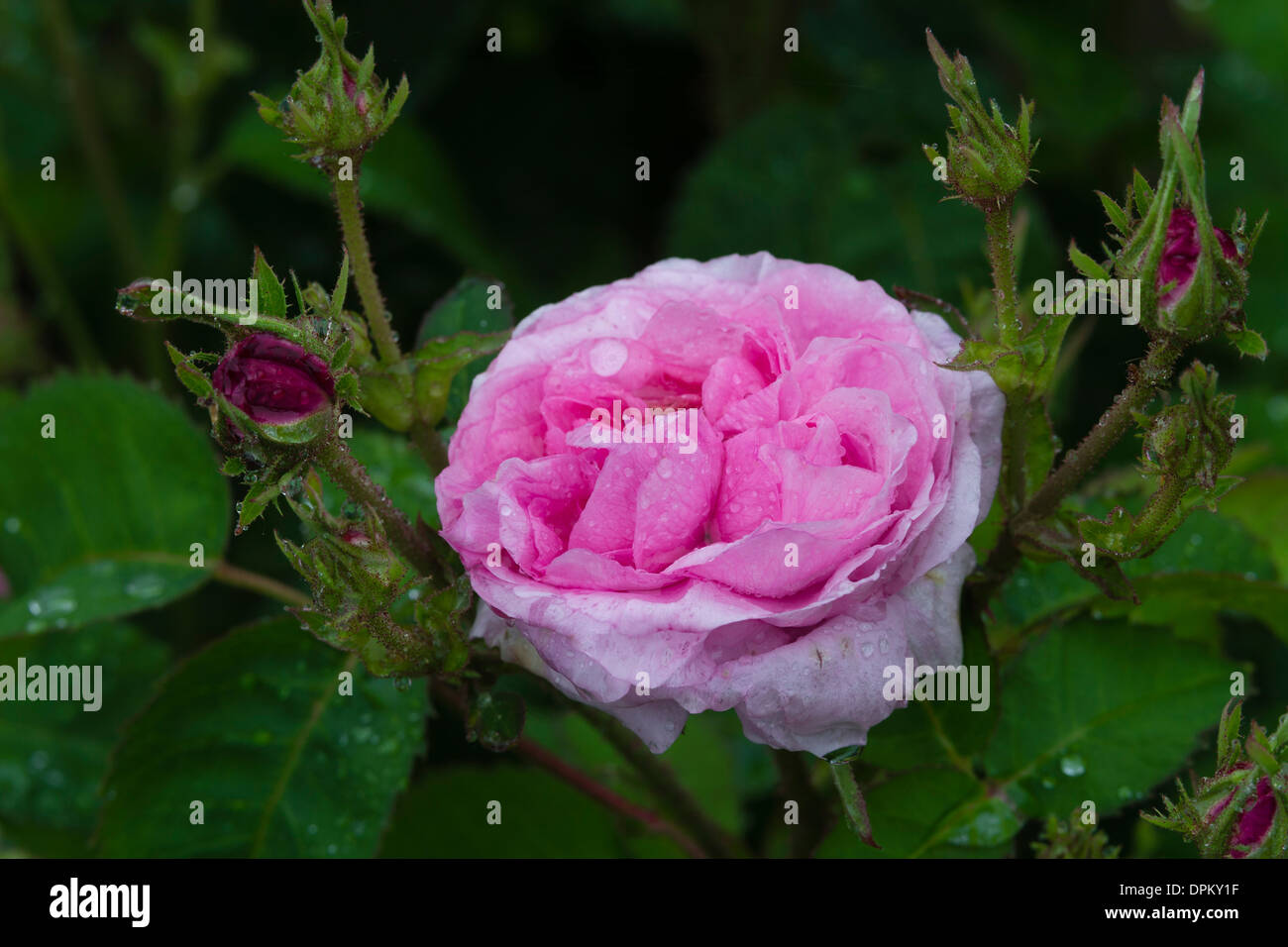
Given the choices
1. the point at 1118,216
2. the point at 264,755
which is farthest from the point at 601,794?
the point at 1118,216

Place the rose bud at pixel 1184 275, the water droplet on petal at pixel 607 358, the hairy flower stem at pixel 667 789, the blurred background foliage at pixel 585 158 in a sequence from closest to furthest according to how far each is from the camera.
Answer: the rose bud at pixel 1184 275 < the water droplet on petal at pixel 607 358 < the hairy flower stem at pixel 667 789 < the blurred background foliage at pixel 585 158

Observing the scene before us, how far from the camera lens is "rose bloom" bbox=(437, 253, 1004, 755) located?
1.64 ft

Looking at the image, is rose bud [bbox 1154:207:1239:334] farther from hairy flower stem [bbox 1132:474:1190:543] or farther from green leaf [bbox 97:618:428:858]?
green leaf [bbox 97:618:428:858]

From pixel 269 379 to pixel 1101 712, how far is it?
0.48 meters

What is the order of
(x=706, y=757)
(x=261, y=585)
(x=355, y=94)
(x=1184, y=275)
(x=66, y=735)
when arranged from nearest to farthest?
(x=1184, y=275) → (x=355, y=94) → (x=261, y=585) → (x=66, y=735) → (x=706, y=757)

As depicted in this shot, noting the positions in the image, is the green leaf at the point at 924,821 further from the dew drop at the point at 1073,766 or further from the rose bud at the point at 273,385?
the rose bud at the point at 273,385

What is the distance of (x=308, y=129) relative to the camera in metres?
0.57

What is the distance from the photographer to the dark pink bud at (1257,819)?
505mm

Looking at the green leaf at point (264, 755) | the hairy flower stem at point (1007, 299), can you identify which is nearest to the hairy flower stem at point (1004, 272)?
the hairy flower stem at point (1007, 299)

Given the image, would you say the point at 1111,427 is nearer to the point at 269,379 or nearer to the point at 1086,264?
the point at 1086,264

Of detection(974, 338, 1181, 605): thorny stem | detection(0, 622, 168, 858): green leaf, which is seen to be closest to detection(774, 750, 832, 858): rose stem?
detection(974, 338, 1181, 605): thorny stem

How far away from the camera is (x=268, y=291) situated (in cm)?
52

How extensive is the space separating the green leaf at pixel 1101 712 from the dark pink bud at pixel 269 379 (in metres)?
0.42

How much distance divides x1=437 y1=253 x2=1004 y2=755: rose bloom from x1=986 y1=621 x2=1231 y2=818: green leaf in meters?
0.18
